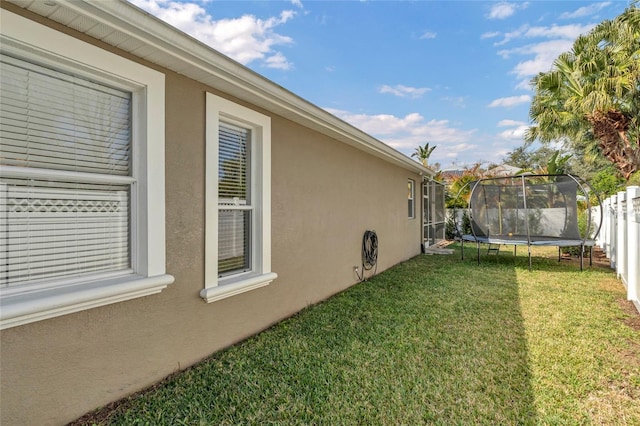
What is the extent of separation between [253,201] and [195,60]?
149cm

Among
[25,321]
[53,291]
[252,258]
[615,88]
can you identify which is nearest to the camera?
[25,321]

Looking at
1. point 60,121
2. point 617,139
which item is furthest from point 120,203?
point 617,139

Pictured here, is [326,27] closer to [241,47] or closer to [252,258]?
[241,47]

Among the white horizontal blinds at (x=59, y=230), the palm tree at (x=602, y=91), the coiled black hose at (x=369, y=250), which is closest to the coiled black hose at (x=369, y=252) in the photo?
the coiled black hose at (x=369, y=250)

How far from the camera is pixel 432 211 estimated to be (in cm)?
1113

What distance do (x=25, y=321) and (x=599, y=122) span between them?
14887 millimetres

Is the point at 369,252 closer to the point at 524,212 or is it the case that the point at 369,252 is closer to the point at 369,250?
the point at 369,250

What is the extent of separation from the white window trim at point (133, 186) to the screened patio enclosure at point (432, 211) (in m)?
9.00

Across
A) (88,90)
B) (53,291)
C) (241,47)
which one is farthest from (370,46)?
(53,291)

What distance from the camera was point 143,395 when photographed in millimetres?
2338

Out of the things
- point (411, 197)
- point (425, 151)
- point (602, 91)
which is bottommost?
point (411, 197)

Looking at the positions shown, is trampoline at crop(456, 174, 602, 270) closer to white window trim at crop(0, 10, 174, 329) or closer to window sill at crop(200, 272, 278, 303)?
window sill at crop(200, 272, 278, 303)

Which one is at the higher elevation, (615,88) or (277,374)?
(615,88)

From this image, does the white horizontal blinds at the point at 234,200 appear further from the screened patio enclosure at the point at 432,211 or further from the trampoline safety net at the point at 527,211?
the screened patio enclosure at the point at 432,211
